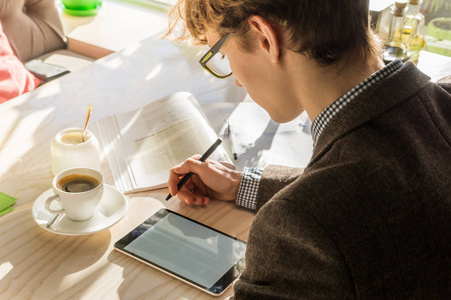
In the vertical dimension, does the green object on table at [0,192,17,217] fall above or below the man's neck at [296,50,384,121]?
below

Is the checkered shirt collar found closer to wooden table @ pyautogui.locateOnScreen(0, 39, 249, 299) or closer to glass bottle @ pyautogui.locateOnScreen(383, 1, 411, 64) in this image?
wooden table @ pyautogui.locateOnScreen(0, 39, 249, 299)

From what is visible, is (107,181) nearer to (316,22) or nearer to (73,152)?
(73,152)

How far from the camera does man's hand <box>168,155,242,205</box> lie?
1.13 metres

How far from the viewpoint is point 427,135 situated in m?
0.77

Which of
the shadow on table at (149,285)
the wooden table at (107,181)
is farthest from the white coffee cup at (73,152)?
the shadow on table at (149,285)

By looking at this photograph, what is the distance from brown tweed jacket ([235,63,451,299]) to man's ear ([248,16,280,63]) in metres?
0.16

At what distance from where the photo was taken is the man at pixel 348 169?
70cm

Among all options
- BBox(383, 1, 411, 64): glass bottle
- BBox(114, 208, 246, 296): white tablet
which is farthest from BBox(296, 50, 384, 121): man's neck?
BBox(383, 1, 411, 64): glass bottle

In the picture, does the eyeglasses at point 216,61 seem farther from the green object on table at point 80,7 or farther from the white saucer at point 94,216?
the green object on table at point 80,7

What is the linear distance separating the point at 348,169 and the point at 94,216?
54 centimetres

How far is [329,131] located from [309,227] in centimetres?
16

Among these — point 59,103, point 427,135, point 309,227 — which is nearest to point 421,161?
point 427,135

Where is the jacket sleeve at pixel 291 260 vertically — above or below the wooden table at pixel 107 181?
above

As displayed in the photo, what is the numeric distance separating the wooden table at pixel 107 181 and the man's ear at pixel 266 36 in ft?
1.18
